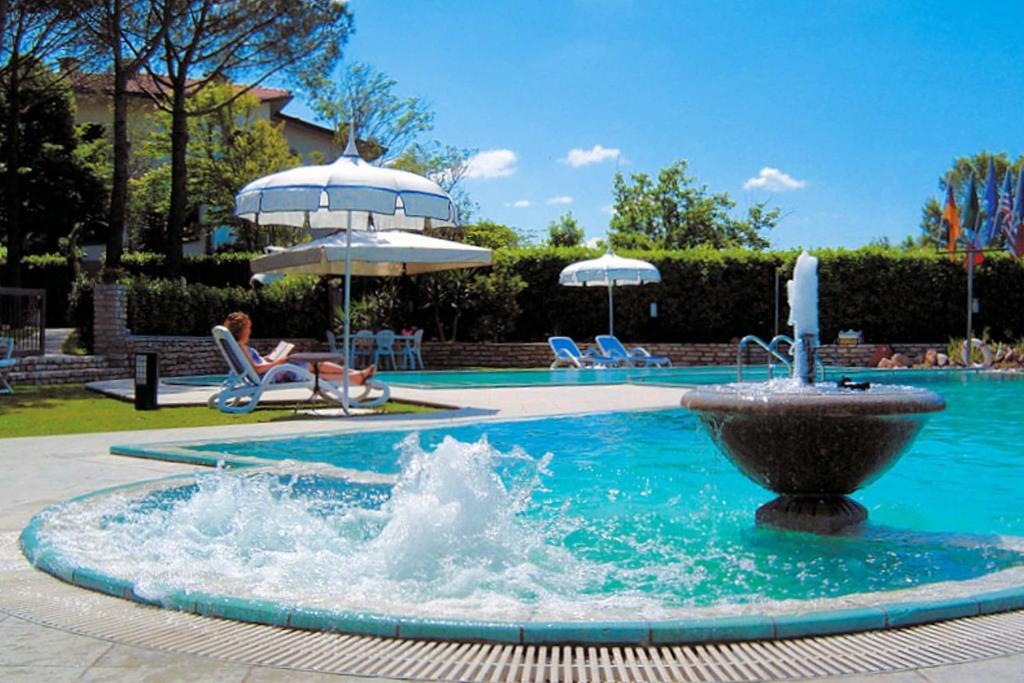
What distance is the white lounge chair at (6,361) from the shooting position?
49.5 feet

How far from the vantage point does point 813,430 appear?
5320 millimetres

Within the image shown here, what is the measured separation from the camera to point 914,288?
27.2 m

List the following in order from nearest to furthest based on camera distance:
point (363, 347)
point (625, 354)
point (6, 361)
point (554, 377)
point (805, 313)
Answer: point (805, 313) < point (6, 361) < point (554, 377) < point (363, 347) < point (625, 354)

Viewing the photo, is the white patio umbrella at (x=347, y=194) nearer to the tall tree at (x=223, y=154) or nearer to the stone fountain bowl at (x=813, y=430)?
the stone fountain bowl at (x=813, y=430)

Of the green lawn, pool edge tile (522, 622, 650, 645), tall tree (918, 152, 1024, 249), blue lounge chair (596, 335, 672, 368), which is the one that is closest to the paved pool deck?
pool edge tile (522, 622, 650, 645)

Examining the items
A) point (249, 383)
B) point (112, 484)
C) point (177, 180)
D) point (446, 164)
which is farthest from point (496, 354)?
point (446, 164)

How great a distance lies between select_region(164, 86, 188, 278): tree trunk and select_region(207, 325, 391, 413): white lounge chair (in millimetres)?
11738

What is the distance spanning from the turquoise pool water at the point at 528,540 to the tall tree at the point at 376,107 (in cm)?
3360

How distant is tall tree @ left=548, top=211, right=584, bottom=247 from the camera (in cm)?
4438

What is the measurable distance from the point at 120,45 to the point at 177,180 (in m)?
3.32

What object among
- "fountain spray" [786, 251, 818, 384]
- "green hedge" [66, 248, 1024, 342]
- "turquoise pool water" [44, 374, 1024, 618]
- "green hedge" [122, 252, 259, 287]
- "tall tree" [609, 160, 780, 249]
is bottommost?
"turquoise pool water" [44, 374, 1024, 618]

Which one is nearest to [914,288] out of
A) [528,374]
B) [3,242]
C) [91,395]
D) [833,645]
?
[528,374]

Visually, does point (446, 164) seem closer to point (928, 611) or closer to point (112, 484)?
point (112, 484)

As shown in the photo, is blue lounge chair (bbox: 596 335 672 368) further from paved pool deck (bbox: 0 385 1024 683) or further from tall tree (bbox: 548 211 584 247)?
tall tree (bbox: 548 211 584 247)
